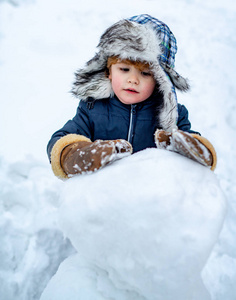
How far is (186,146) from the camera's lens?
677 mm

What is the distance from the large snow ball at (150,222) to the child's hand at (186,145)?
0.12ft

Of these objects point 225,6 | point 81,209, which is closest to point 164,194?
point 81,209

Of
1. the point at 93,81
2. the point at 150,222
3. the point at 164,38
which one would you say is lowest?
the point at 150,222

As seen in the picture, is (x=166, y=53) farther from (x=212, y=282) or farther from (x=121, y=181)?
(x=212, y=282)

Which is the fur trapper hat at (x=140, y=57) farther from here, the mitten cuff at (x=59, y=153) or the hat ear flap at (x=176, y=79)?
the mitten cuff at (x=59, y=153)

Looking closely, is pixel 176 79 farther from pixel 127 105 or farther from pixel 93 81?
pixel 93 81

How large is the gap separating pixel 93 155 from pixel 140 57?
0.51m

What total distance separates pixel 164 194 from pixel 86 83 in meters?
0.79

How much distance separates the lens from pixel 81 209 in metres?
0.66

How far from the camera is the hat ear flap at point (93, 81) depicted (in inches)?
45.4

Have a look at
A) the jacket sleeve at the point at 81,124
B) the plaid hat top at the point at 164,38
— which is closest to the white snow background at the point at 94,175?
the jacket sleeve at the point at 81,124

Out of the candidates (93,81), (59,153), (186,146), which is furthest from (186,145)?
(93,81)

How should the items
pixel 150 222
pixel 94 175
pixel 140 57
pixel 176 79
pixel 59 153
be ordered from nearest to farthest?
pixel 150 222, pixel 94 175, pixel 59 153, pixel 140 57, pixel 176 79

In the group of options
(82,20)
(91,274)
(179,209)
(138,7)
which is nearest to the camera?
(179,209)
